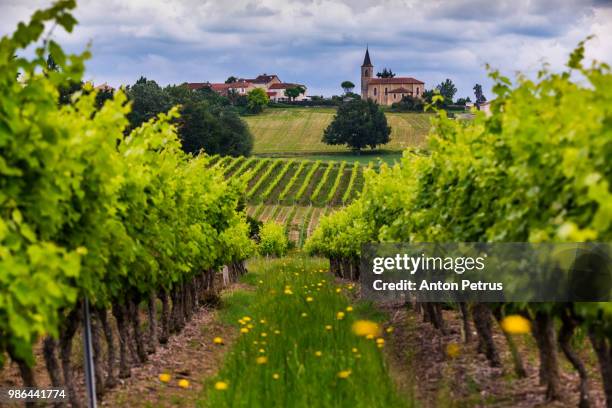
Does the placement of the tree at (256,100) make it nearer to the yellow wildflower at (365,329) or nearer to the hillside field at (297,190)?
the hillside field at (297,190)

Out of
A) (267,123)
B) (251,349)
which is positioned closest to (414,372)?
(251,349)

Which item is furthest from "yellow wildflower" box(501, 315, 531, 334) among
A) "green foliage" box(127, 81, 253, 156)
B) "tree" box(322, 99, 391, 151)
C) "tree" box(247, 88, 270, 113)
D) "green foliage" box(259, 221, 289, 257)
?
"tree" box(247, 88, 270, 113)

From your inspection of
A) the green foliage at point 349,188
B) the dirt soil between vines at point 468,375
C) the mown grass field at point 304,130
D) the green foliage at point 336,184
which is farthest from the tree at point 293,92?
the dirt soil between vines at point 468,375

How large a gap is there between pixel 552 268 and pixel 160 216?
25.0 ft

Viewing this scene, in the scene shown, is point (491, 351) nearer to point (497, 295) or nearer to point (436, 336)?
point (497, 295)

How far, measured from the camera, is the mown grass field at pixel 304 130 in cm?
10575

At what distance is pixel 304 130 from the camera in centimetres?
12025

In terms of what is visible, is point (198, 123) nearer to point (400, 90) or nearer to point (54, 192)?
point (54, 192)

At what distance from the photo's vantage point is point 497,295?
8.45m

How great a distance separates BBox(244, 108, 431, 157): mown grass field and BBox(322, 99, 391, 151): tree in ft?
6.84

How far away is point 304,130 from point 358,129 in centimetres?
1847

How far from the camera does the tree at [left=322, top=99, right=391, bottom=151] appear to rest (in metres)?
104

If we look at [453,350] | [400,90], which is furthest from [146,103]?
[400,90]

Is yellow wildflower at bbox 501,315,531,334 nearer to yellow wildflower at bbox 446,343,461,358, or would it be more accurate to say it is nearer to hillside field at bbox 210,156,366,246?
yellow wildflower at bbox 446,343,461,358
